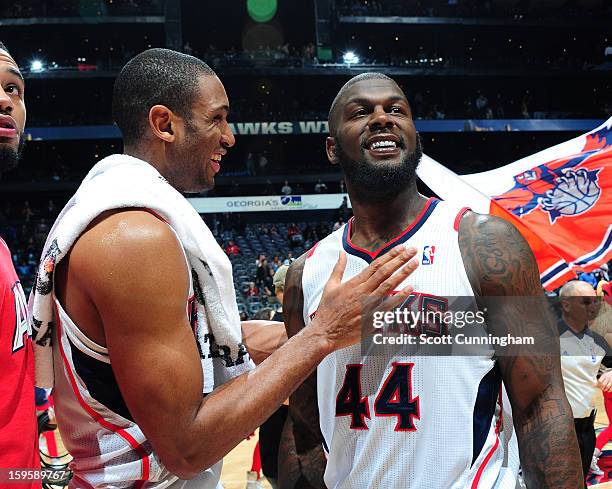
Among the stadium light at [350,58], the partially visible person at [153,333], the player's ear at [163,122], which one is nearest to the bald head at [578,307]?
the partially visible person at [153,333]

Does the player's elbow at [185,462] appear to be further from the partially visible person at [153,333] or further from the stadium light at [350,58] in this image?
the stadium light at [350,58]

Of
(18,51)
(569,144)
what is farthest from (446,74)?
(569,144)

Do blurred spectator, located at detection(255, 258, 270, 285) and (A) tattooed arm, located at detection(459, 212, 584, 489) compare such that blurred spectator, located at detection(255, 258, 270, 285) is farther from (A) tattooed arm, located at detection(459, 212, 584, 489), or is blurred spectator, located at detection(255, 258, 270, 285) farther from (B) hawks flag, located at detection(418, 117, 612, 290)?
(A) tattooed arm, located at detection(459, 212, 584, 489)

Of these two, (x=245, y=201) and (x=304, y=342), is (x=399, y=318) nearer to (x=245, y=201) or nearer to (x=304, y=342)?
(x=304, y=342)

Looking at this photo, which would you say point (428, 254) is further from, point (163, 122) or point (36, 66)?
point (36, 66)

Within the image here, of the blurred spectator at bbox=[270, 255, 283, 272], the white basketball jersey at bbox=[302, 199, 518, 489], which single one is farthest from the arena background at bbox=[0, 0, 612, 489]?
the white basketball jersey at bbox=[302, 199, 518, 489]

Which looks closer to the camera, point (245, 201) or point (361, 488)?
point (361, 488)

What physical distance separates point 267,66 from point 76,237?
73.1ft

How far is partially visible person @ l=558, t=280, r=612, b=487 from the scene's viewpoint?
433cm

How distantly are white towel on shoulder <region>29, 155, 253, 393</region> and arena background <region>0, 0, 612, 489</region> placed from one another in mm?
17905

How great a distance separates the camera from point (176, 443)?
1.36m

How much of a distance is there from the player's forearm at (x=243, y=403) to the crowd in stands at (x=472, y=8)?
2463 centimetres

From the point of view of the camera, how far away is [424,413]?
5.84ft

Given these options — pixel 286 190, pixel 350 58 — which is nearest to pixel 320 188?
pixel 286 190
